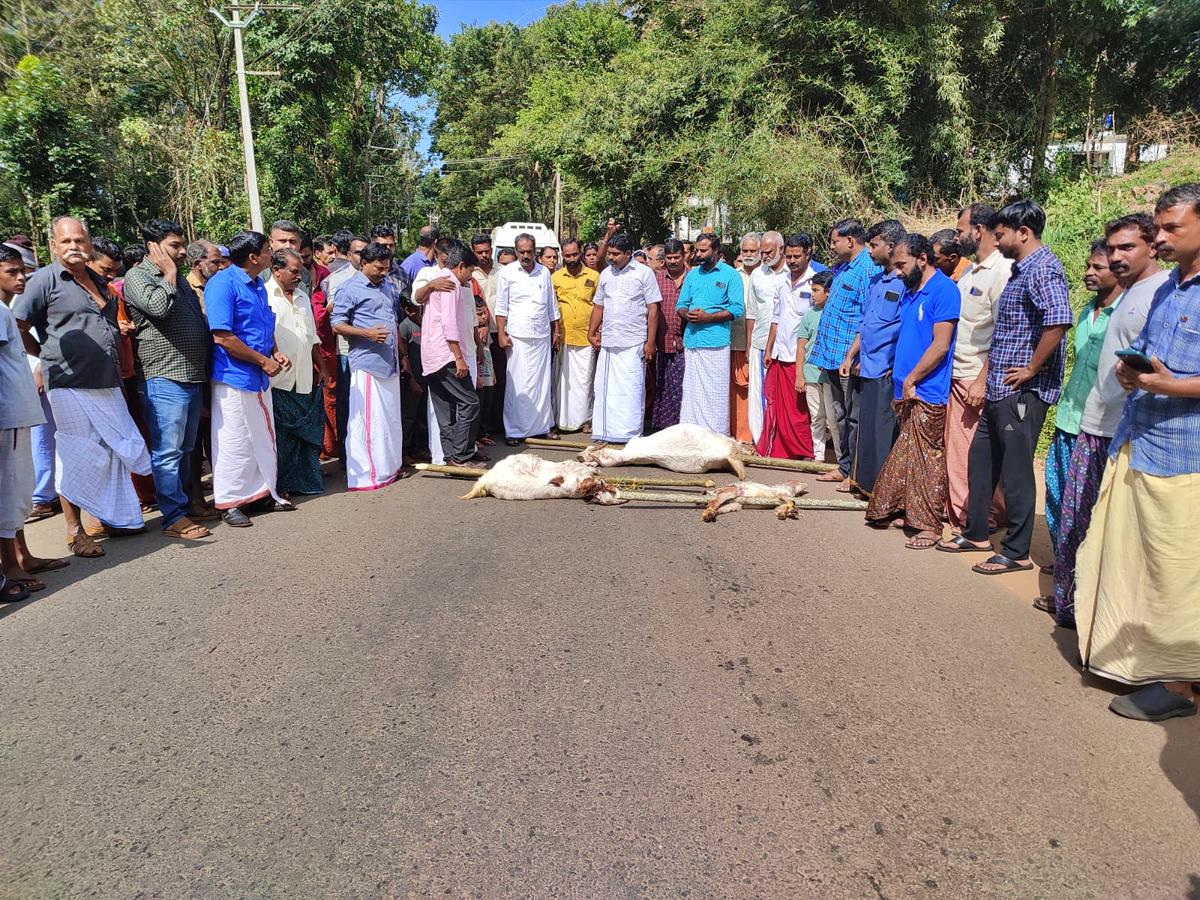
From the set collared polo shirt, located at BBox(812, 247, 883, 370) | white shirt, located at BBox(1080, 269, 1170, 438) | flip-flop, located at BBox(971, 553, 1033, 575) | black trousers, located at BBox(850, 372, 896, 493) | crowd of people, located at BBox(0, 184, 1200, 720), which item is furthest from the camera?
collared polo shirt, located at BBox(812, 247, 883, 370)

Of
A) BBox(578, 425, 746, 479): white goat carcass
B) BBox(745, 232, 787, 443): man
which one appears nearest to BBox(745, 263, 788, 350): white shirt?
BBox(745, 232, 787, 443): man

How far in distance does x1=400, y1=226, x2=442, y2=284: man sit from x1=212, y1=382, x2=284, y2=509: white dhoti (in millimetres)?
2669

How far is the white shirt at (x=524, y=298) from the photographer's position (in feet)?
26.4

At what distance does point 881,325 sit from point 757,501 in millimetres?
1545

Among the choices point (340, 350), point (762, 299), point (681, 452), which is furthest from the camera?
point (762, 299)

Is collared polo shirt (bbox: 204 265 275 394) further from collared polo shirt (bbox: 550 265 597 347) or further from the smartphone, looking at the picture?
the smartphone

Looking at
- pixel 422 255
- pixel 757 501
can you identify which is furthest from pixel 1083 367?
pixel 422 255

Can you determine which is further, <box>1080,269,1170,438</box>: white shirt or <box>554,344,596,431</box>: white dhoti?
<box>554,344,596,431</box>: white dhoti

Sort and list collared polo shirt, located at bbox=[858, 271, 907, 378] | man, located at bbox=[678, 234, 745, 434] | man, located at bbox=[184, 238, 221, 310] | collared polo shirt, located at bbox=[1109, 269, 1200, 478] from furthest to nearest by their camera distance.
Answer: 1. man, located at bbox=[678, 234, 745, 434]
2. man, located at bbox=[184, 238, 221, 310]
3. collared polo shirt, located at bbox=[858, 271, 907, 378]
4. collared polo shirt, located at bbox=[1109, 269, 1200, 478]

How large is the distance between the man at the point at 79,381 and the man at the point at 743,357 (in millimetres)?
5424

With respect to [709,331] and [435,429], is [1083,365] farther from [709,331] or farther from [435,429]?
[435,429]

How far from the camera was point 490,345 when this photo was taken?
8641 mm

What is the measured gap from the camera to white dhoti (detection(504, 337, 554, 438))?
8.27 meters

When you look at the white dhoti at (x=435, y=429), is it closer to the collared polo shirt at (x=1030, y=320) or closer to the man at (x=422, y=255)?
the man at (x=422, y=255)
